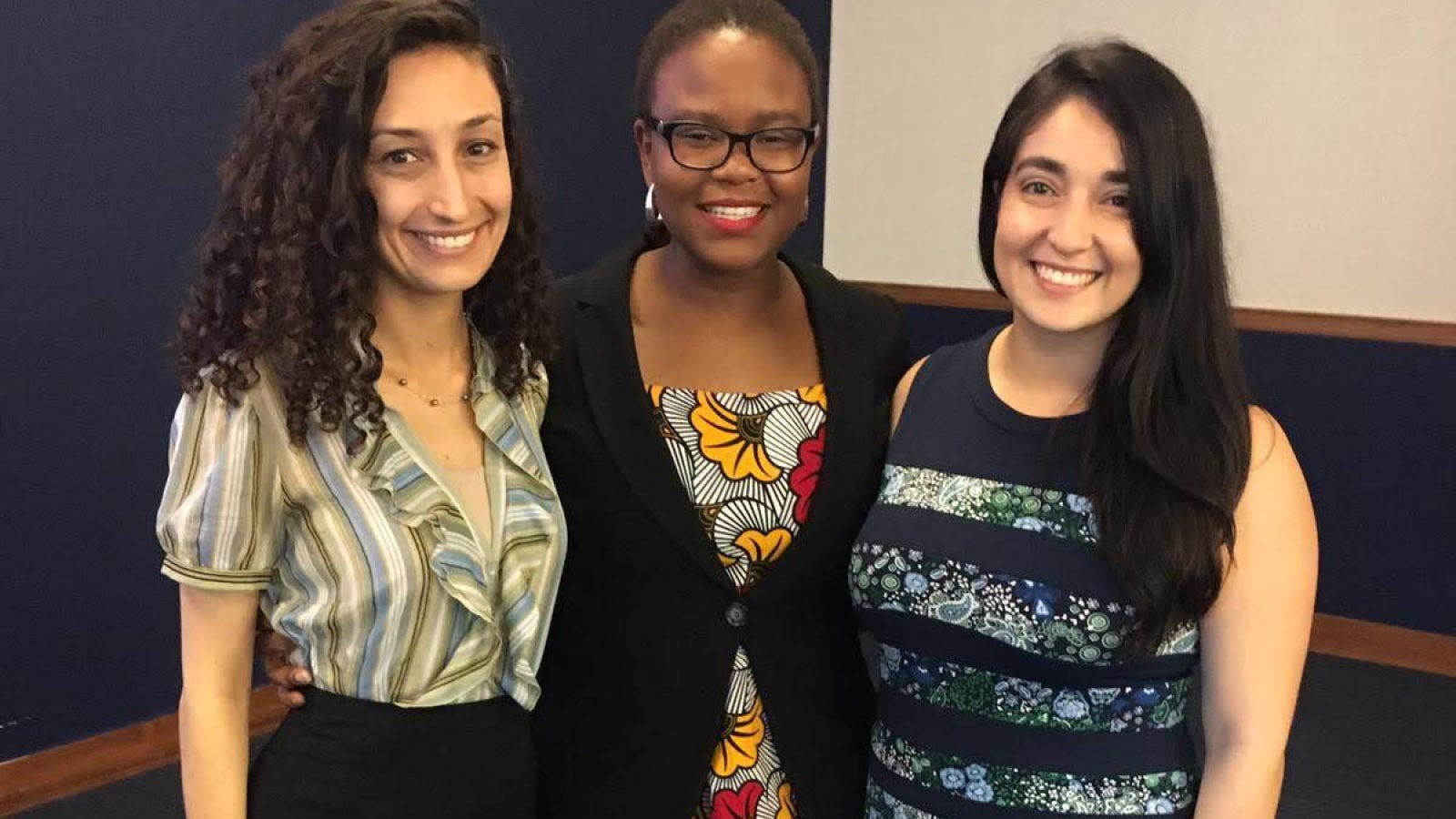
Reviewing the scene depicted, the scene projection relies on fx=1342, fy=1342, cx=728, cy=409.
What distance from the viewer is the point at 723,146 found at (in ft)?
5.82

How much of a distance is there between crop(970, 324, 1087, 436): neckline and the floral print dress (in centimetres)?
23

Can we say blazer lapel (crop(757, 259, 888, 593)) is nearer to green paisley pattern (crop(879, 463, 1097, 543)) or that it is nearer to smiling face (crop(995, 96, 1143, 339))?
green paisley pattern (crop(879, 463, 1097, 543))

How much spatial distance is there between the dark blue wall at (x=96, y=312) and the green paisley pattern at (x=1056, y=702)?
252 centimetres

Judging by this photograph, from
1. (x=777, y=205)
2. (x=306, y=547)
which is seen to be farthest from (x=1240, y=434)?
(x=306, y=547)

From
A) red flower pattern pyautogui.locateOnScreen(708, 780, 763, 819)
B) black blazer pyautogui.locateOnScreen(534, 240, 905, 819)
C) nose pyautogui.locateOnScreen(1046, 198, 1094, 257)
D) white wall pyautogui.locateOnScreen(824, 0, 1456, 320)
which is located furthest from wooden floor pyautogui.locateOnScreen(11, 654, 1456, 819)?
nose pyautogui.locateOnScreen(1046, 198, 1094, 257)

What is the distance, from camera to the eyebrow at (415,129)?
1.45 metres

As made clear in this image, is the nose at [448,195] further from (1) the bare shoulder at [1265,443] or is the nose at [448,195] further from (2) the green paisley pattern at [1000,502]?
(1) the bare shoulder at [1265,443]

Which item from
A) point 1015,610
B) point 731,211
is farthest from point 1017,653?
point 731,211

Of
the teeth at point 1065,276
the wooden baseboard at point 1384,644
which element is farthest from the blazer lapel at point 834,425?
the wooden baseboard at point 1384,644

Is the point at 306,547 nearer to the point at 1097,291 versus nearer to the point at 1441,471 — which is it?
the point at 1097,291

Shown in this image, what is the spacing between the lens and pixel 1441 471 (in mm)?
4391

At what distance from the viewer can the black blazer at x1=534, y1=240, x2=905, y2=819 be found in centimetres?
168

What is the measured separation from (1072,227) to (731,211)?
0.47 metres

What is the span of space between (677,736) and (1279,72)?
12.3 ft
